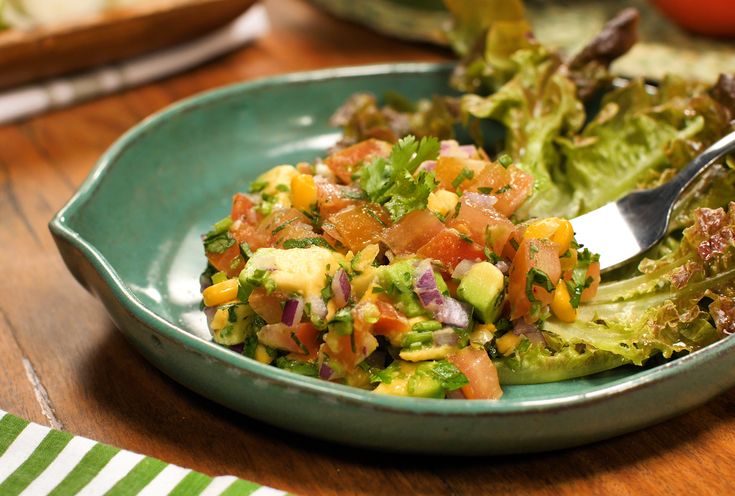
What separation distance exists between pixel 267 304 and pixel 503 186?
2.50 feet

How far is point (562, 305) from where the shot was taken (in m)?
2.26

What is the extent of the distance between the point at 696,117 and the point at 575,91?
1.43 ft

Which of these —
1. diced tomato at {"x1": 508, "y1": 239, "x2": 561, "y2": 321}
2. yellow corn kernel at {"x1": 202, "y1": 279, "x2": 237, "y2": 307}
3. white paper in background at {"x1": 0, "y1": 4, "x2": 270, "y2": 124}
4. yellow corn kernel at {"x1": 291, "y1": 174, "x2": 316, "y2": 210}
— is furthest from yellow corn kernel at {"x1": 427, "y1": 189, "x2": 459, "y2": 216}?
white paper in background at {"x1": 0, "y1": 4, "x2": 270, "y2": 124}

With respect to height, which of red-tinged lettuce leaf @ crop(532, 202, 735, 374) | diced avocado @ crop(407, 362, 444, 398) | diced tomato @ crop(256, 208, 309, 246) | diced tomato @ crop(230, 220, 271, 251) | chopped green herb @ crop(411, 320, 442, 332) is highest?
diced tomato @ crop(256, 208, 309, 246)

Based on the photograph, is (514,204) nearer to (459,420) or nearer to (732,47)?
(459,420)

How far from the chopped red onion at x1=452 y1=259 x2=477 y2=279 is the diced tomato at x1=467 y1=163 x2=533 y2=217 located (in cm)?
28

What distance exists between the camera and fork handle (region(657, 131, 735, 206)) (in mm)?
2641

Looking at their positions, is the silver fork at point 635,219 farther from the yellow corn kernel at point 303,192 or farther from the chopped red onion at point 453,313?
the yellow corn kernel at point 303,192

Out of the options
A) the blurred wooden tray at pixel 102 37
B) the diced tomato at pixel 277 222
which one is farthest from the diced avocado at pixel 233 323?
the blurred wooden tray at pixel 102 37

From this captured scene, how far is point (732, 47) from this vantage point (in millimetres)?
4324

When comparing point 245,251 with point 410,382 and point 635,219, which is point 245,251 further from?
point 635,219

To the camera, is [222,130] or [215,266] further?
[222,130]

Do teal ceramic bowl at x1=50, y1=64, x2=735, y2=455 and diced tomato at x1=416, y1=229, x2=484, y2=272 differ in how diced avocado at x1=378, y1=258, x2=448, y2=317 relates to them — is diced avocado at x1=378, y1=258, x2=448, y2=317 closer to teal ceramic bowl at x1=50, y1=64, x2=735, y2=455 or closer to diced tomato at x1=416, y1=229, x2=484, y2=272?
diced tomato at x1=416, y1=229, x2=484, y2=272

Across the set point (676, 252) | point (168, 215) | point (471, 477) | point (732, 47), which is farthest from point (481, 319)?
point (732, 47)
